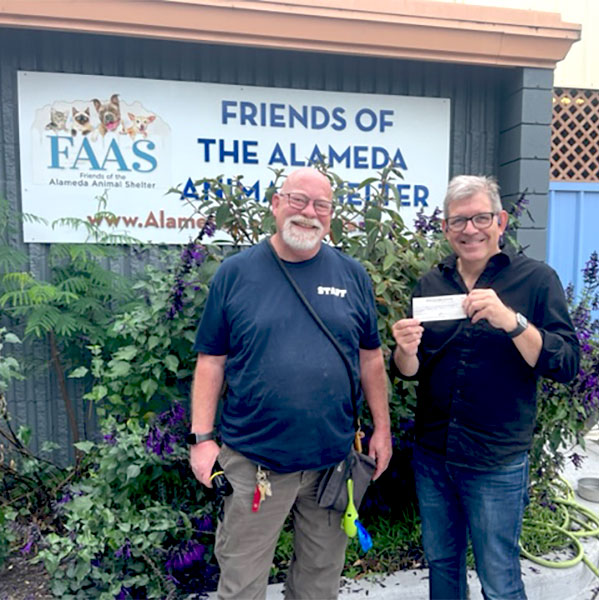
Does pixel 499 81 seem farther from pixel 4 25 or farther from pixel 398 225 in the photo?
pixel 4 25

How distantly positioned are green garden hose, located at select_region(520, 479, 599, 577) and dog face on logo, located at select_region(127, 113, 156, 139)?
370 cm

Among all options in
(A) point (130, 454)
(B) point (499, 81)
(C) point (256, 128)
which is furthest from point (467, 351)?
(B) point (499, 81)

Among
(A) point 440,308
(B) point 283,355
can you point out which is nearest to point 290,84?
(A) point 440,308

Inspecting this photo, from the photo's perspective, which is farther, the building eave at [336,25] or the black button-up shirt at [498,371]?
the building eave at [336,25]

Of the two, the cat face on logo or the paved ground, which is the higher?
the cat face on logo

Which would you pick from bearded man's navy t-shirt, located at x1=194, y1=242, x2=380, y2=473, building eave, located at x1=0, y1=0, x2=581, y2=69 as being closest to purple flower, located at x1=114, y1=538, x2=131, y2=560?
bearded man's navy t-shirt, located at x1=194, y1=242, x2=380, y2=473

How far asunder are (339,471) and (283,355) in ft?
1.71

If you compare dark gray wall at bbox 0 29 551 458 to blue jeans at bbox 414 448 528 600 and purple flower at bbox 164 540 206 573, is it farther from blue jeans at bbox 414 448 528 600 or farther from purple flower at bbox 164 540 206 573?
blue jeans at bbox 414 448 528 600

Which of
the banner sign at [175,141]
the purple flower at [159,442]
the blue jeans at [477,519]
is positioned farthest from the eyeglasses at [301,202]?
the banner sign at [175,141]

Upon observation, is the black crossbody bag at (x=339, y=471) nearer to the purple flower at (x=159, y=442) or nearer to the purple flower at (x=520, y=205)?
the purple flower at (x=159, y=442)

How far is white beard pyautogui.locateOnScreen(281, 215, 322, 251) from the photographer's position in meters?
2.00

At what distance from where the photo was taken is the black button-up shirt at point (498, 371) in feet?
6.44

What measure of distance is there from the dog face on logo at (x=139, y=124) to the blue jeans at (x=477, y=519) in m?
3.15

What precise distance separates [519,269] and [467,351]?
357 millimetres
